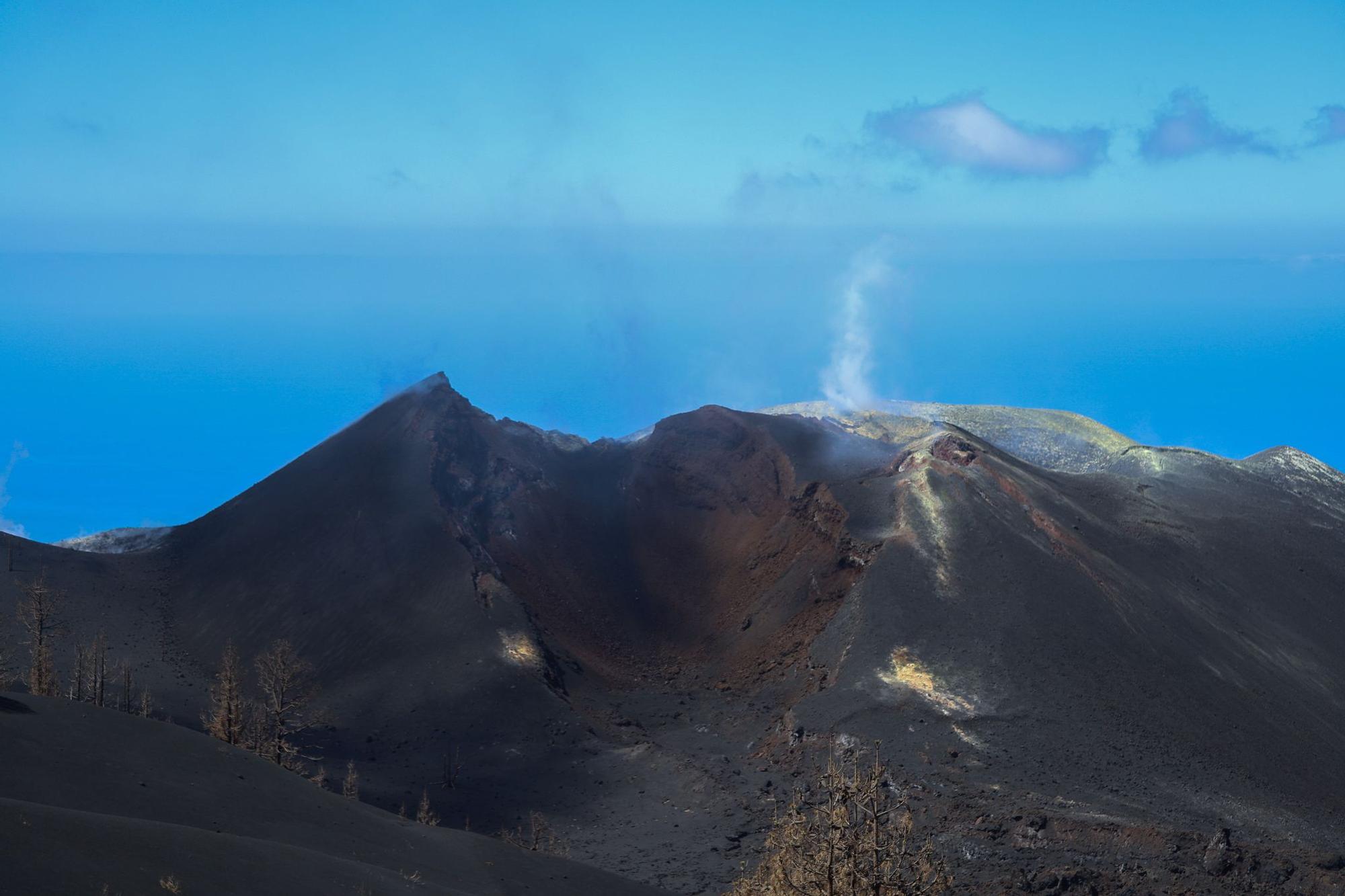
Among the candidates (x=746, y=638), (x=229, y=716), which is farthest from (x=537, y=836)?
(x=746, y=638)

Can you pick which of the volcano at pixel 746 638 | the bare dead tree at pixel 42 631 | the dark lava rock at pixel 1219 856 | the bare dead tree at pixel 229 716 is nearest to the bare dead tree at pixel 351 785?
the volcano at pixel 746 638

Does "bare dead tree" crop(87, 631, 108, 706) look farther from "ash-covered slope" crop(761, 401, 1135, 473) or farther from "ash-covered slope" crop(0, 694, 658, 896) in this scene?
"ash-covered slope" crop(761, 401, 1135, 473)

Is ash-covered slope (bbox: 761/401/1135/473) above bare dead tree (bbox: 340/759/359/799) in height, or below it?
above

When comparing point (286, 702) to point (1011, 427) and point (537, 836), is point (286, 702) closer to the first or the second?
point (537, 836)

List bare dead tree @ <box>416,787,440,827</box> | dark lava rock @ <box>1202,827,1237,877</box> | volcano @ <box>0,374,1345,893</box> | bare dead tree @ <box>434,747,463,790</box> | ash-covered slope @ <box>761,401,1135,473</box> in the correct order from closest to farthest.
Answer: dark lava rock @ <box>1202,827,1237,877</box>, volcano @ <box>0,374,1345,893</box>, bare dead tree @ <box>416,787,440,827</box>, bare dead tree @ <box>434,747,463,790</box>, ash-covered slope @ <box>761,401,1135,473</box>

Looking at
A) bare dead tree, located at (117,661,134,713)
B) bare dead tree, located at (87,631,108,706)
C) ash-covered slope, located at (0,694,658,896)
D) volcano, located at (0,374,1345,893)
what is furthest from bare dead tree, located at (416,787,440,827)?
bare dead tree, located at (87,631,108,706)
